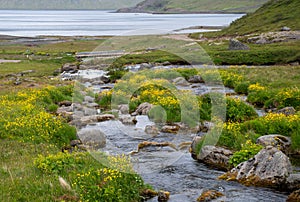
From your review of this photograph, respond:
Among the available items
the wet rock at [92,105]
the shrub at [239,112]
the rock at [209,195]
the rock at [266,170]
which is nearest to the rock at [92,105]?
the wet rock at [92,105]

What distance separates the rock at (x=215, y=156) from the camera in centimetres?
1759

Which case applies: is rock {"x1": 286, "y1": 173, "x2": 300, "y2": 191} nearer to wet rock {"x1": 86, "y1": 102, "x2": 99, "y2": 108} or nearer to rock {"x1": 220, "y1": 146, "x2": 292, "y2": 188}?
rock {"x1": 220, "y1": 146, "x2": 292, "y2": 188}

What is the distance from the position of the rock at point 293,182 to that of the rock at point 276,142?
3.68 metres

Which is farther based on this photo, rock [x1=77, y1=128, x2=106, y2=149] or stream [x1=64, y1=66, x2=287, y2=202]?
rock [x1=77, y1=128, x2=106, y2=149]

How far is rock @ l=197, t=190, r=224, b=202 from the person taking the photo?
1379 cm

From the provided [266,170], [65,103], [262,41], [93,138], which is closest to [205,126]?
[93,138]

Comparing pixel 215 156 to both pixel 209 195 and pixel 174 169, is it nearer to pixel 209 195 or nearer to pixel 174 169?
pixel 174 169

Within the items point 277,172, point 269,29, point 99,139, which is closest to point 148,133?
point 99,139

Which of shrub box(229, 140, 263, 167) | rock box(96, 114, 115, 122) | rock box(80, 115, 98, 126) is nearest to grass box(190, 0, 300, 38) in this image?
rock box(96, 114, 115, 122)

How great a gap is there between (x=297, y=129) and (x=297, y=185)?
6.35 metres

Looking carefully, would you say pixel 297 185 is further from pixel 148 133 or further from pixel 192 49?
pixel 192 49

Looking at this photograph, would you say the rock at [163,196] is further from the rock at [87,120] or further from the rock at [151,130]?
the rock at [87,120]

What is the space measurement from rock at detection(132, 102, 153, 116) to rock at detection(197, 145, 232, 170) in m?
9.40

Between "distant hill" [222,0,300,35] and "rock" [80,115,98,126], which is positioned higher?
"distant hill" [222,0,300,35]
